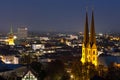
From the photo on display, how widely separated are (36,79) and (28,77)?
94 centimetres

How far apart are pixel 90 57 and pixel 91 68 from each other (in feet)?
23.7

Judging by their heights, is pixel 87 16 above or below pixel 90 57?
above

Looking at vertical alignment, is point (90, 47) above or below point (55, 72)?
above

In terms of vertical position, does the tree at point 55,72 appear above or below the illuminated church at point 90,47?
below

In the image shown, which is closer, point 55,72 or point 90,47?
point 55,72

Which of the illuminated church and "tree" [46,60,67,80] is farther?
the illuminated church

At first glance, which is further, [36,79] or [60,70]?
[60,70]

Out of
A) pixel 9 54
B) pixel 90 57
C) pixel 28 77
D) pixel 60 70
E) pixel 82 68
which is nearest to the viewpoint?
pixel 28 77

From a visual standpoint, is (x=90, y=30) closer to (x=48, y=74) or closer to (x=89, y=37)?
(x=89, y=37)

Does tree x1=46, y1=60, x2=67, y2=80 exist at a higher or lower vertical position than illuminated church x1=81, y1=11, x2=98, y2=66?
lower

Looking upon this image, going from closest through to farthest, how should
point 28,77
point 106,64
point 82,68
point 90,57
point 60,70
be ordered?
point 28,77, point 82,68, point 60,70, point 90,57, point 106,64

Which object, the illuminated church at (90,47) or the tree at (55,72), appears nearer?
the tree at (55,72)

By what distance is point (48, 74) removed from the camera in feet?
167

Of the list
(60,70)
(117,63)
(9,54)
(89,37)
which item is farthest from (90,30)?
(9,54)
